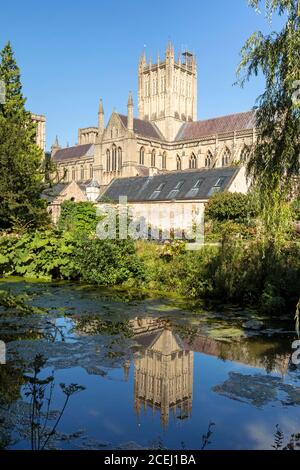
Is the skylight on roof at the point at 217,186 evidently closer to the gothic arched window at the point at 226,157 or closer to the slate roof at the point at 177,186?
the slate roof at the point at 177,186

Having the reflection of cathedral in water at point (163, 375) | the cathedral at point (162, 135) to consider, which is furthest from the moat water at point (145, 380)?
the cathedral at point (162, 135)

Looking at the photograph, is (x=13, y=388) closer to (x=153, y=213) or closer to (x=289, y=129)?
(x=289, y=129)

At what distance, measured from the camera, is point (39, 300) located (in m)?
13.3

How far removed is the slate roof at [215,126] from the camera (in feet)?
219

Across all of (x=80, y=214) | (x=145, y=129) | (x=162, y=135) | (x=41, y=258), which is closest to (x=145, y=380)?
(x=41, y=258)

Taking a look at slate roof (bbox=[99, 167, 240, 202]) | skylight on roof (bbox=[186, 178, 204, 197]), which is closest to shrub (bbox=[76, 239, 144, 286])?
slate roof (bbox=[99, 167, 240, 202])

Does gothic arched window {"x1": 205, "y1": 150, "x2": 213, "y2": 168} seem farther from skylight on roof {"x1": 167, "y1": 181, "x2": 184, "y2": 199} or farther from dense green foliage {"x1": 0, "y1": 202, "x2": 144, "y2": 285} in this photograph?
dense green foliage {"x1": 0, "y1": 202, "x2": 144, "y2": 285}

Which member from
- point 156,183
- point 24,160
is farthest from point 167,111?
point 24,160

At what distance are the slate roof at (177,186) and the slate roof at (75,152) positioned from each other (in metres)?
41.9

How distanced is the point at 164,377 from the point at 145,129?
67.0m

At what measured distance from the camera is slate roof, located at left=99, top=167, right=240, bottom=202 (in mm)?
34656

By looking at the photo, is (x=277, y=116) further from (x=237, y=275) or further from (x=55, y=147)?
(x=55, y=147)

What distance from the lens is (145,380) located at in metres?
6.83

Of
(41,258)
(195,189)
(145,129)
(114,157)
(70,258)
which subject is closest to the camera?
(70,258)
